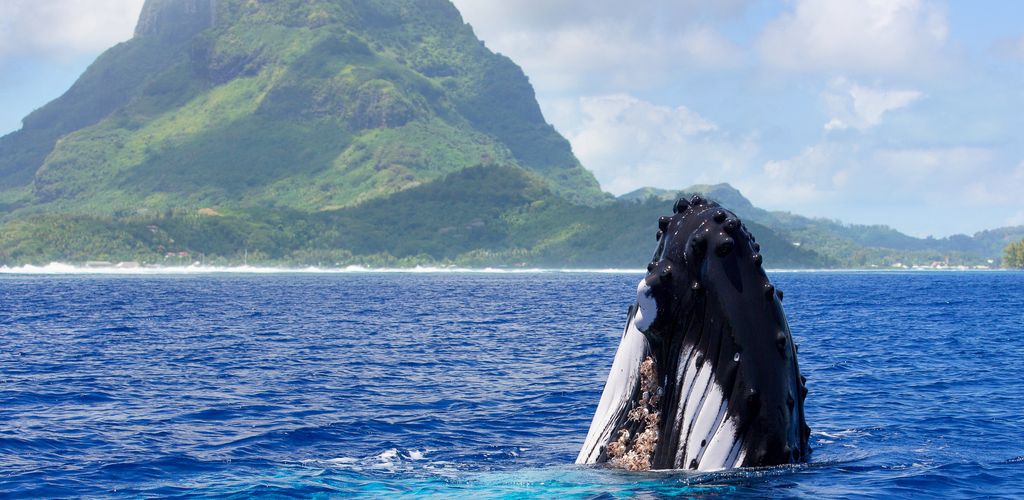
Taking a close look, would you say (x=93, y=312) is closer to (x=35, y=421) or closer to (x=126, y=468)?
(x=35, y=421)

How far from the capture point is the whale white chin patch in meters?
10.4

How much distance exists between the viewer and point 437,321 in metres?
70.1

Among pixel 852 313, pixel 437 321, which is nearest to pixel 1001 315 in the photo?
pixel 852 313

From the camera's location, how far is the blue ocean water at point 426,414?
52.3 ft

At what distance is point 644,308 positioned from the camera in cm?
1046

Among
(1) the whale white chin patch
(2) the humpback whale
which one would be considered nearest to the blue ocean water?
(2) the humpback whale

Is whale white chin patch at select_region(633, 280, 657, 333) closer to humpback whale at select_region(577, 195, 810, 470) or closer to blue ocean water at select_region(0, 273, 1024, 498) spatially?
humpback whale at select_region(577, 195, 810, 470)

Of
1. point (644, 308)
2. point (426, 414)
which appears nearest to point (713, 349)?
point (644, 308)

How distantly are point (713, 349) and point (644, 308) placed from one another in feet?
2.33

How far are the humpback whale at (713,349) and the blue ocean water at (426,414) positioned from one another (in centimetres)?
49

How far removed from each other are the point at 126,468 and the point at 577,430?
28.3 ft

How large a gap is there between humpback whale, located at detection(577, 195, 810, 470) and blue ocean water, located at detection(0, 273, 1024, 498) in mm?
489

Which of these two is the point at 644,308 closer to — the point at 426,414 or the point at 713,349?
the point at 713,349

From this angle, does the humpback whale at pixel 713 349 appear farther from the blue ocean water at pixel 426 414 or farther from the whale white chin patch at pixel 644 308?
the blue ocean water at pixel 426 414
